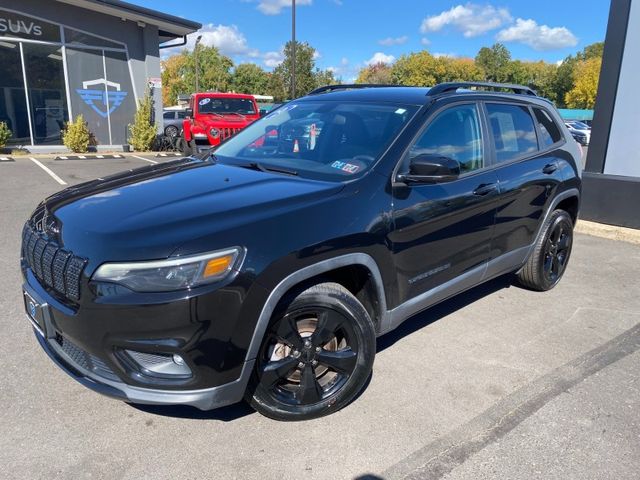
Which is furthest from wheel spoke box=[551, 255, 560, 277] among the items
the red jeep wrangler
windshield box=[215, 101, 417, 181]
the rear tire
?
the red jeep wrangler

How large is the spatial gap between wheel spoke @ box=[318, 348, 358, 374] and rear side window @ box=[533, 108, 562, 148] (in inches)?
111

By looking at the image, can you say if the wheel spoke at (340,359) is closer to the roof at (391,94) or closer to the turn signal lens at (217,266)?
the turn signal lens at (217,266)

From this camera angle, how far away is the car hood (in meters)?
2.22

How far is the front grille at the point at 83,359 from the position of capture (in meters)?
2.33

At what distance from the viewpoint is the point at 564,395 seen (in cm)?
307

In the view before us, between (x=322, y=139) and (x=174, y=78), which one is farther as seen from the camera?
(x=174, y=78)

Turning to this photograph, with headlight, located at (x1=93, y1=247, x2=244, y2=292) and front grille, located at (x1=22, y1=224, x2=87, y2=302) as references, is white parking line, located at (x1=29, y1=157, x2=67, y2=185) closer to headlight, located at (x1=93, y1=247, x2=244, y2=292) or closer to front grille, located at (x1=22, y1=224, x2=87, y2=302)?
front grille, located at (x1=22, y1=224, x2=87, y2=302)

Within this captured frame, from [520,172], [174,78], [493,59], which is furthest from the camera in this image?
[493,59]

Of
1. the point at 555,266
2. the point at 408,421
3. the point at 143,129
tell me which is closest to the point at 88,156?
the point at 143,129

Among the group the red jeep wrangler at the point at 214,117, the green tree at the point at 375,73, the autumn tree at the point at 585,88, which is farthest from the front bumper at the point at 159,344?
the green tree at the point at 375,73

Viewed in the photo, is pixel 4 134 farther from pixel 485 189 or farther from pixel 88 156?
pixel 485 189

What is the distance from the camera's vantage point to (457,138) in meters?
3.54

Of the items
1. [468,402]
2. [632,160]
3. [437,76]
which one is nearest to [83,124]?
[632,160]

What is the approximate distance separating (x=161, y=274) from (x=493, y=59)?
107 m
